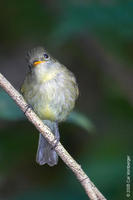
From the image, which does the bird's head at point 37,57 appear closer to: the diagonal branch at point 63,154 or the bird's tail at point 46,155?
the bird's tail at point 46,155

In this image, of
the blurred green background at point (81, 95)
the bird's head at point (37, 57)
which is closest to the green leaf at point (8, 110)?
the blurred green background at point (81, 95)

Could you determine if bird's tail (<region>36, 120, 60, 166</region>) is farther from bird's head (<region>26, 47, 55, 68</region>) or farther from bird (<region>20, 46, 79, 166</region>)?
bird's head (<region>26, 47, 55, 68</region>)

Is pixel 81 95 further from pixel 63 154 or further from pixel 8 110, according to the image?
pixel 63 154

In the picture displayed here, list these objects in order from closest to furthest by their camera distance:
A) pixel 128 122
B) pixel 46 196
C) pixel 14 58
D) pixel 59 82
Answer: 1. pixel 46 196
2. pixel 59 82
3. pixel 128 122
4. pixel 14 58

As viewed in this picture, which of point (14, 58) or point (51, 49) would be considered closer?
point (51, 49)

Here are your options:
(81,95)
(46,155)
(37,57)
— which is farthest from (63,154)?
(81,95)

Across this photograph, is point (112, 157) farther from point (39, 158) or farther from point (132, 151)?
point (39, 158)

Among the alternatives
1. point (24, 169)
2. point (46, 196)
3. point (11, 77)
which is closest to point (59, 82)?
point (46, 196)
